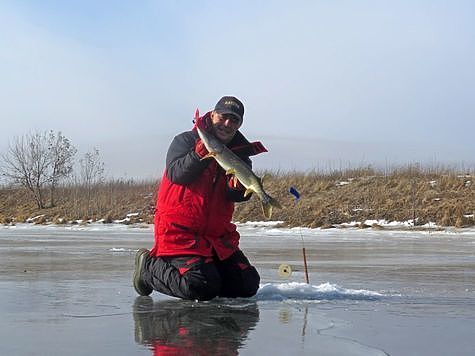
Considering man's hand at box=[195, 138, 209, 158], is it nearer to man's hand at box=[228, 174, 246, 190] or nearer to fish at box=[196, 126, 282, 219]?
fish at box=[196, 126, 282, 219]

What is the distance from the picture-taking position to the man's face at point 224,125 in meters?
5.44

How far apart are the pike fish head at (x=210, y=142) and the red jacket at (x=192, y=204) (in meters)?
0.16

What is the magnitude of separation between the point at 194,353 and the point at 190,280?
1755 mm

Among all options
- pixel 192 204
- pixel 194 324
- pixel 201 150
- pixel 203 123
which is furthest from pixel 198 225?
pixel 194 324

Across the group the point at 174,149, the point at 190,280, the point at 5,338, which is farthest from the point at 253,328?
the point at 174,149

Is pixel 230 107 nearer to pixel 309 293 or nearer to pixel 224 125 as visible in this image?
pixel 224 125

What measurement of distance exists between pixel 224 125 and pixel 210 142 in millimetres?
382

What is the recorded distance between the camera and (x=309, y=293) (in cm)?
573

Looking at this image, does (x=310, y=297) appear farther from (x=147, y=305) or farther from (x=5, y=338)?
(x=5, y=338)

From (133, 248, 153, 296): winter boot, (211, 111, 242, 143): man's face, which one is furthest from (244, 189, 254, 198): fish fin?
(133, 248, 153, 296): winter boot

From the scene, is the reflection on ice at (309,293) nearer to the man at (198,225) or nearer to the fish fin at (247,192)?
the man at (198,225)

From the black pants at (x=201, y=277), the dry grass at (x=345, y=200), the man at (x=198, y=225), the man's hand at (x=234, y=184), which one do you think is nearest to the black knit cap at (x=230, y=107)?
the man at (x=198, y=225)

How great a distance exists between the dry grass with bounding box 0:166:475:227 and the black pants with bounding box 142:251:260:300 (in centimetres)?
1701

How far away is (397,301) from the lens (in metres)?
5.46
